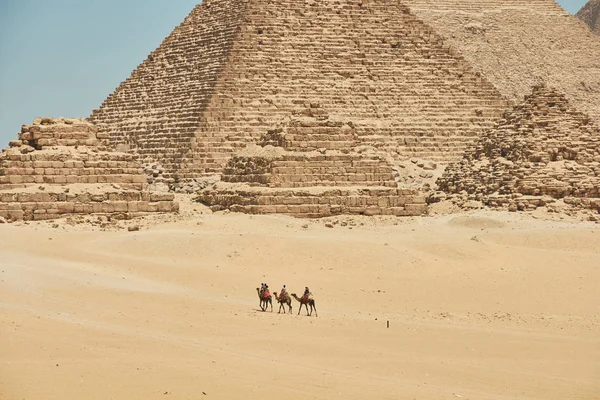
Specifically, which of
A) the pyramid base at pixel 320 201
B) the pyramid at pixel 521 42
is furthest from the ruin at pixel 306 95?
the pyramid at pixel 521 42

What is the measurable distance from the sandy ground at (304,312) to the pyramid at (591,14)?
63292 mm

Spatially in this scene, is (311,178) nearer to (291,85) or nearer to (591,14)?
(291,85)

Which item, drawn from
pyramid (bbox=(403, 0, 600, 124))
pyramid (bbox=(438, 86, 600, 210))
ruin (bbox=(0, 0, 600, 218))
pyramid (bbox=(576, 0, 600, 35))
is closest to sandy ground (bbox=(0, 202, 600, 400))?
pyramid (bbox=(438, 86, 600, 210))

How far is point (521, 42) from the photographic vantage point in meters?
73.7

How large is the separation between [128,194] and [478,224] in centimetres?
842

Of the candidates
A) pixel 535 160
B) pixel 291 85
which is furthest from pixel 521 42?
pixel 535 160

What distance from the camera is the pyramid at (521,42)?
234 ft

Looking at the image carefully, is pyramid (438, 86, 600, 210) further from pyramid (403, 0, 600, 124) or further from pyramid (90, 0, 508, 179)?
pyramid (403, 0, 600, 124)

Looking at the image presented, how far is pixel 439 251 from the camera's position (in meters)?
31.5

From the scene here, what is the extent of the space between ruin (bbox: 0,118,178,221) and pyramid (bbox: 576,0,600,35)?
66868mm

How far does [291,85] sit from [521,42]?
23.8 meters

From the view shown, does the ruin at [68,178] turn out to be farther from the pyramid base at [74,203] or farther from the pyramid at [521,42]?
the pyramid at [521,42]

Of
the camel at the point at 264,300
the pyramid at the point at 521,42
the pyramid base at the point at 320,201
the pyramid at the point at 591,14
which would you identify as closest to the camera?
the camel at the point at 264,300

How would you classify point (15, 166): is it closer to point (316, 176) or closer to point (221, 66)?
point (316, 176)
